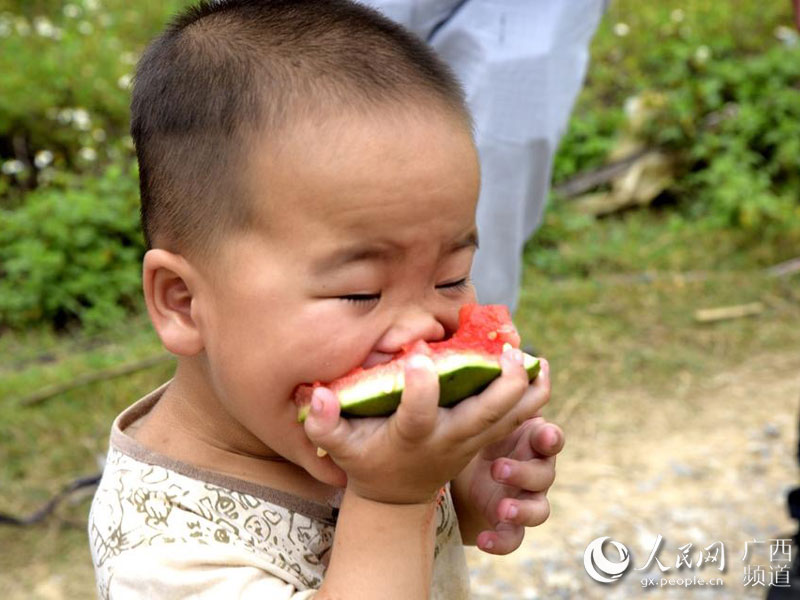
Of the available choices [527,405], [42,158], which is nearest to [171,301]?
[527,405]

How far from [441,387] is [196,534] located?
21.3 inches

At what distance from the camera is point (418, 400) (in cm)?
161

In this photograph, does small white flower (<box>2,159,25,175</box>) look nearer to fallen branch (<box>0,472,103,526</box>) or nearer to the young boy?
fallen branch (<box>0,472,103,526</box>)

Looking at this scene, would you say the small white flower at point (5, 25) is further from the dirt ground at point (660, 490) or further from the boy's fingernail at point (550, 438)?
the boy's fingernail at point (550, 438)

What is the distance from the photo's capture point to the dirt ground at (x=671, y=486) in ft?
12.4

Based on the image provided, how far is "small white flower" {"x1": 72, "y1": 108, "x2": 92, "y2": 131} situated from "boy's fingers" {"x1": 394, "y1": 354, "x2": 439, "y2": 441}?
5344 millimetres

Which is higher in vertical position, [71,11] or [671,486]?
[671,486]

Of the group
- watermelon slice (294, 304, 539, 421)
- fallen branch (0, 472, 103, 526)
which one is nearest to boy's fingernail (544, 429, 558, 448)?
watermelon slice (294, 304, 539, 421)

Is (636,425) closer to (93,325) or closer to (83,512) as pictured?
Answer: (83,512)

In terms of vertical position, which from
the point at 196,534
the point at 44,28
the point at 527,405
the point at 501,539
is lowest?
the point at 44,28

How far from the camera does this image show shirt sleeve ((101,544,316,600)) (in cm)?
177

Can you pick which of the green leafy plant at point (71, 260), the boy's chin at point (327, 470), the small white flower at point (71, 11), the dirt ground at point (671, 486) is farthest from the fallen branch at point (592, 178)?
the boy's chin at point (327, 470)

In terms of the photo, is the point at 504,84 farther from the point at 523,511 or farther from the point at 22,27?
the point at 22,27

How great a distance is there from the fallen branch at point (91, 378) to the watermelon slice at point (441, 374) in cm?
322
